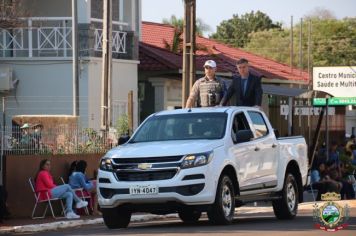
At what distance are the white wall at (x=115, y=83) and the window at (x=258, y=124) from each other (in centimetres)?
1207

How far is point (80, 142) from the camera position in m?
21.5

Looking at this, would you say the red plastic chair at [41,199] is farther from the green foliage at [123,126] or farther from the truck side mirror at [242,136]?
the truck side mirror at [242,136]

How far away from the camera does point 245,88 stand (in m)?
17.1

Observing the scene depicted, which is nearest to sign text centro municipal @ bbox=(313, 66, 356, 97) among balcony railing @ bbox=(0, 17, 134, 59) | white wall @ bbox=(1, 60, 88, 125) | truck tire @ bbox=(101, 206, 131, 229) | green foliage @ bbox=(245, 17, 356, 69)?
balcony railing @ bbox=(0, 17, 134, 59)

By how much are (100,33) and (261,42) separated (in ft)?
199

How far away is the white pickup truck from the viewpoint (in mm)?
14141

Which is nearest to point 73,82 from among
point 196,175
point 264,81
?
point 264,81

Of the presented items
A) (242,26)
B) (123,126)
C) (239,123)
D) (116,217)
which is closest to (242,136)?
(239,123)

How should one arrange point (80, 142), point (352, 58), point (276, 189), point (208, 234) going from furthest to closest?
point (352, 58) → point (80, 142) → point (276, 189) → point (208, 234)

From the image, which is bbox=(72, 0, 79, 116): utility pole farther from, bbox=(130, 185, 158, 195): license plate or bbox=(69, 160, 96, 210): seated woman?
bbox=(130, 185, 158, 195): license plate

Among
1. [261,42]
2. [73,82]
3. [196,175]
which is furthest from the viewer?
[261,42]

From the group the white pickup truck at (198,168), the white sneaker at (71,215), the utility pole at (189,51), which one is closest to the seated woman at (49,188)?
the white sneaker at (71,215)

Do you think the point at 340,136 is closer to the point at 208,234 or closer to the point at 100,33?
the point at 100,33

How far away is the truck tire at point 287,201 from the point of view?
53.7 feet
